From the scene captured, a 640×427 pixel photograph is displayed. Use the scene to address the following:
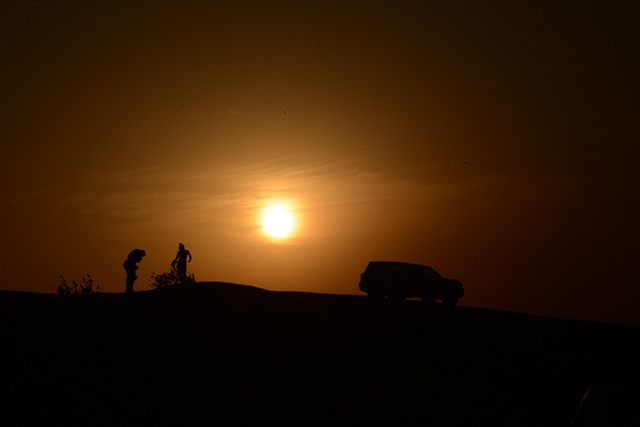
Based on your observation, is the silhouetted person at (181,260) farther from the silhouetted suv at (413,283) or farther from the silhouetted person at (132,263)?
the silhouetted suv at (413,283)

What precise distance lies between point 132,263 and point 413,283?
1285 centimetres

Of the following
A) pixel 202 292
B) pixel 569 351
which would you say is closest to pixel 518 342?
pixel 569 351

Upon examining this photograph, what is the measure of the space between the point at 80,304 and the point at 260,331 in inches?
293

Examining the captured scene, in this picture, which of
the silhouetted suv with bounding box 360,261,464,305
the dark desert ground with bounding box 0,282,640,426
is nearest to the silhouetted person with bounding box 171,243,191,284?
the dark desert ground with bounding box 0,282,640,426

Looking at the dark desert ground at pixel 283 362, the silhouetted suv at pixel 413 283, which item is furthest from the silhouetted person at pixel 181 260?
the silhouetted suv at pixel 413 283

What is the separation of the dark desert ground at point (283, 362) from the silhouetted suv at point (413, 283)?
3.31 metres

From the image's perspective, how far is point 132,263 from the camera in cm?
3031

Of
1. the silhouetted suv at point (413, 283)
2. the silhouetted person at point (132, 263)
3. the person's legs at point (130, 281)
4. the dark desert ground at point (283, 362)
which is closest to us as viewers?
the dark desert ground at point (283, 362)

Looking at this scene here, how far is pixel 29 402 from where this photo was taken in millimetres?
17500

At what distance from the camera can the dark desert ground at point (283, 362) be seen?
17.6 meters

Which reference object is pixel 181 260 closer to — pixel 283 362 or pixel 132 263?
pixel 132 263

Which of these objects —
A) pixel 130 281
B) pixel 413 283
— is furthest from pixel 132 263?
pixel 413 283

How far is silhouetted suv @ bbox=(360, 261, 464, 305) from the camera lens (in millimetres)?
34531

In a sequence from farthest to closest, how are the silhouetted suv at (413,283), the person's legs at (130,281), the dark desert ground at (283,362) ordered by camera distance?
the silhouetted suv at (413,283) → the person's legs at (130,281) → the dark desert ground at (283,362)
